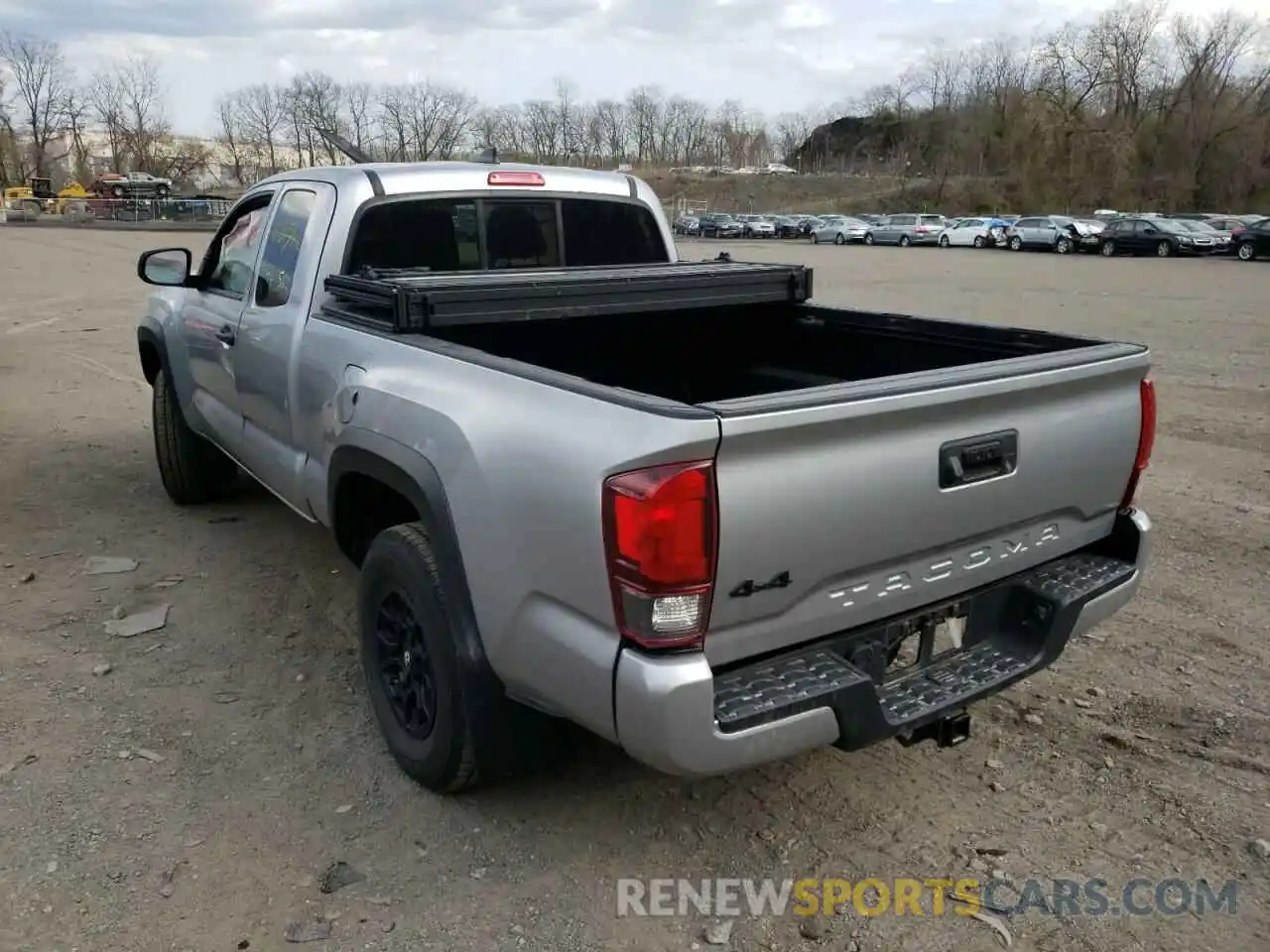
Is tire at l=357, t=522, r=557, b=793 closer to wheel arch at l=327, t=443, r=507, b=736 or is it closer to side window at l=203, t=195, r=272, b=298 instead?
wheel arch at l=327, t=443, r=507, b=736

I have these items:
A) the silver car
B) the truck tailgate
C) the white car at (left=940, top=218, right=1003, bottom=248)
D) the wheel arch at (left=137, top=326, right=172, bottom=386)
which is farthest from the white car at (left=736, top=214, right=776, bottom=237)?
the truck tailgate

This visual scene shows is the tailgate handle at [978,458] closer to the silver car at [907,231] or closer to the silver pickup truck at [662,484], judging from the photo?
the silver pickup truck at [662,484]

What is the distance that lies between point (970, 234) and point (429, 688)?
146 ft

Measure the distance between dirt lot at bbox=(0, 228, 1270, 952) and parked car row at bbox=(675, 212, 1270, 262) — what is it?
33469mm

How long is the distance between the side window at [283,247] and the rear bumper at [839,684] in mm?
2630

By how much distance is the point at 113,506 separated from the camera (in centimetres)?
627

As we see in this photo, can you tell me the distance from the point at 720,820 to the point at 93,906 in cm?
179

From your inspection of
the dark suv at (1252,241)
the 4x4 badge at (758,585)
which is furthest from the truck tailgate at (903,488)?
the dark suv at (1252,241)

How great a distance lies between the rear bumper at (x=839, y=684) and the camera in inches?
94.7

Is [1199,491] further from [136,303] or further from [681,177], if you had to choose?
[681,177]

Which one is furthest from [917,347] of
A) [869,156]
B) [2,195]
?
[869,156]

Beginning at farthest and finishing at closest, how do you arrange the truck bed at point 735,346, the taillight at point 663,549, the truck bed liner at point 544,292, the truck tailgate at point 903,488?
the truck bed at point 735,346, the truck bed liner at point 544,292, the truck tailgate at point 903,488, the taillight at point 663,549

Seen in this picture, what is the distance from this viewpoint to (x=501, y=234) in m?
4.70

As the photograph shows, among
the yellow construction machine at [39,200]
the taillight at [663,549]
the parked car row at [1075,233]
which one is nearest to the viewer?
the taillight at [663,549]
